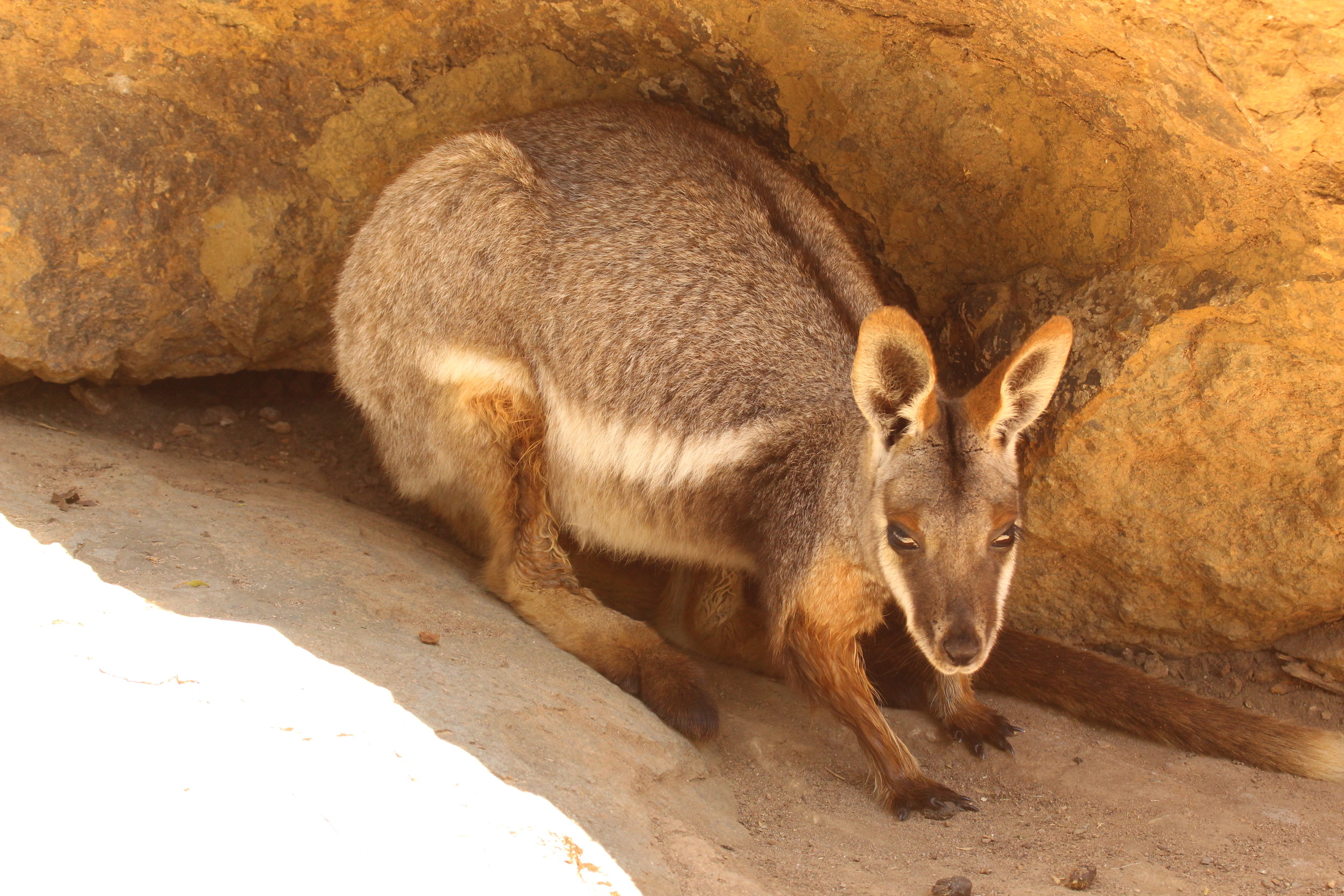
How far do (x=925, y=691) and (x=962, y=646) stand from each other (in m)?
1.01

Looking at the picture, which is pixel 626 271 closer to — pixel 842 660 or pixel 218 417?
pixel 842 660

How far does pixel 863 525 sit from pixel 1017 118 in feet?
5.24

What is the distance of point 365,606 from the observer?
3.50m

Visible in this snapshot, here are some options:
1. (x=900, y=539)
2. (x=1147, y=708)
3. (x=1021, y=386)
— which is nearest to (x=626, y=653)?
(x=900, y=539)

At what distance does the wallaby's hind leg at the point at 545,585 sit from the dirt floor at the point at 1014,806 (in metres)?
0.33

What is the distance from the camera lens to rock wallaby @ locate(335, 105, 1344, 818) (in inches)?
132

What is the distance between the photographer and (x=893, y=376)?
3.19 m

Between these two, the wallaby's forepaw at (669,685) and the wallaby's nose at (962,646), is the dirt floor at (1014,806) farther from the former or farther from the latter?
the wallaby's nose at (962,646)

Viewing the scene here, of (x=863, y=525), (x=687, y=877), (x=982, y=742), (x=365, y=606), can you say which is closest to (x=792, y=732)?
(x=982, y=742)

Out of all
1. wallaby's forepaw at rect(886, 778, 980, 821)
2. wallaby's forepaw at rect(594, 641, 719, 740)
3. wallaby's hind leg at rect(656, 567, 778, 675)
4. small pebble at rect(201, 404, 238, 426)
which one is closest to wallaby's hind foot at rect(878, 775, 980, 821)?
wallaby's forepaw at rect(886, 778, 980, 821)

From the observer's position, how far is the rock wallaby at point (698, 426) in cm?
335

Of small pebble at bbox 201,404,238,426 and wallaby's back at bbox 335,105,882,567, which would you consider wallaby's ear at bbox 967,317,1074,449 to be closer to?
wallaby's back at bbox 335,105,882,567

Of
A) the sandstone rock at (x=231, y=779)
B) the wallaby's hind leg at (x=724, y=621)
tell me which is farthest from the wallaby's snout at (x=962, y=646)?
the wallaby's hind leg at (x=724, y=621)

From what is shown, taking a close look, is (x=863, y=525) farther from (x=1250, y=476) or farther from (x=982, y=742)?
(x=1250, y=476)
